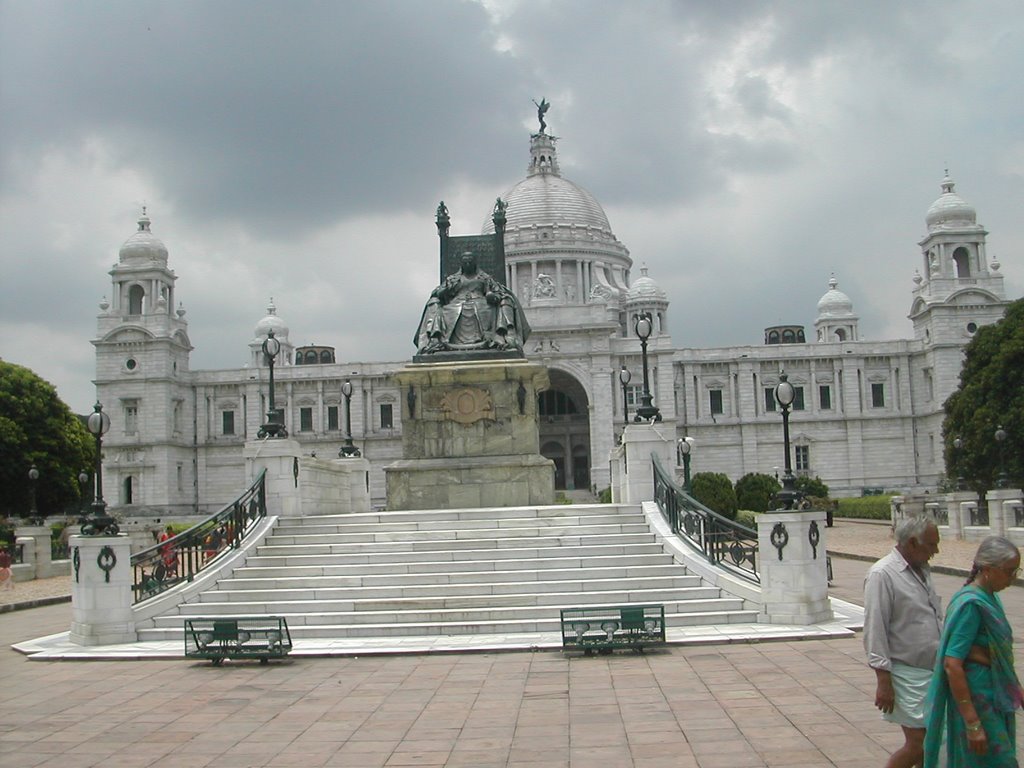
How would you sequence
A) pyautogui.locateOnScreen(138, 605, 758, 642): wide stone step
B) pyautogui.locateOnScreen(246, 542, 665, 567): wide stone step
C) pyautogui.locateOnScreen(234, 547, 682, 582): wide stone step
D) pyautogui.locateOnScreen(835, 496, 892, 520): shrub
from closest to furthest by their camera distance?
pyautogui.locateOnScreen(138, 605, 758, 642): wide stone step < pyautogui.locateOnScreen(234, 547, 682, 582): wide stone step < pyautogui.locateOnScreen(246, 542, 665, 567): wide stone step < pyautogui.locateOnScreen(835, 496, 892, 520): shrub

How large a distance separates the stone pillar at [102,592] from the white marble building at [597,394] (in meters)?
69.4

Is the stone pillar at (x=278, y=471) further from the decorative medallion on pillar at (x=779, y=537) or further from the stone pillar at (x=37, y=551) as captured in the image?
the stone pillar at (x=37, y=551)

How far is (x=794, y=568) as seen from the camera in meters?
16.1

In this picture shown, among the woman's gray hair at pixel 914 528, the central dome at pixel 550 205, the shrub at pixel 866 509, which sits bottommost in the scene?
the shrub at pixel 866 509

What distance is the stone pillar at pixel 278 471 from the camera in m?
21.8

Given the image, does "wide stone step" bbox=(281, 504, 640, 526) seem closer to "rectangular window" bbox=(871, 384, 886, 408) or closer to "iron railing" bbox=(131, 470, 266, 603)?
"iron railing" bbox=(131, 470, 266, 603)

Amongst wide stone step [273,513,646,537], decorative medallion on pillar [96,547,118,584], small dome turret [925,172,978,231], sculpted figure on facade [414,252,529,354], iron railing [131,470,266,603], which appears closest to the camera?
decorative medallion on pillar [96,547,118,584]

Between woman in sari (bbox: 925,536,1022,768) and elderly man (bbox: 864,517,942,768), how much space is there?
2.37ft

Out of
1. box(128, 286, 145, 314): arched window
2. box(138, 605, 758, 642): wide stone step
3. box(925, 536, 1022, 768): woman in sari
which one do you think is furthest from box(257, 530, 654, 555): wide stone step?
box(128, 286, 145, 314): arched window

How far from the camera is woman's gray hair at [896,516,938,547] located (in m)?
7.00

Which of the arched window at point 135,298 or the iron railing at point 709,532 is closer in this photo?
the iron railing at point 709,532

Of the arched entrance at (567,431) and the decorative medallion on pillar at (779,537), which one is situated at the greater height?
the arched entrance at (567,431)

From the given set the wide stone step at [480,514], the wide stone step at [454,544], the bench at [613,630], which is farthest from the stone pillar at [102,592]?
the bench at [613,630]

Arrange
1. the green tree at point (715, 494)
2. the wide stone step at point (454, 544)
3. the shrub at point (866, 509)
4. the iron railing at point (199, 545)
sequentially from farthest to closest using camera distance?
1. the shrub at point (866, 509)
2. the green tree at point (715, 494)
3. the wide stone step at point (454, 544)
4. the iron railing at point (199, 545)
